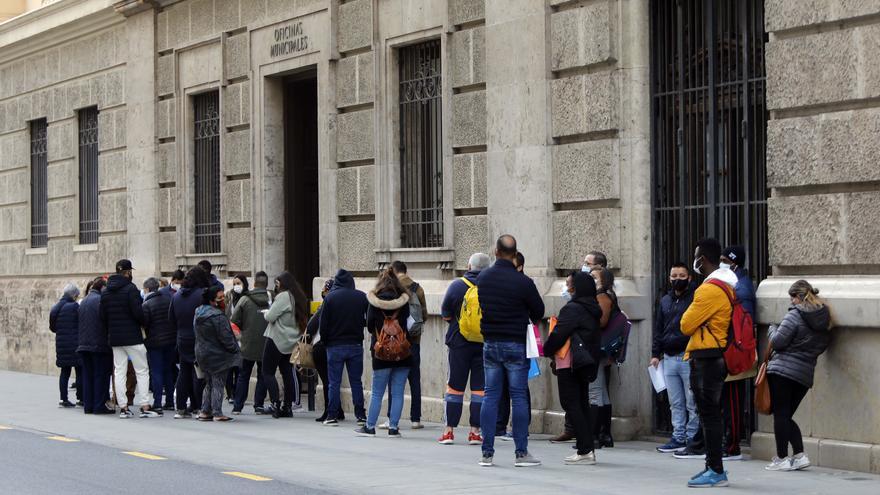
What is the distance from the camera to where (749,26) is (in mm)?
13430

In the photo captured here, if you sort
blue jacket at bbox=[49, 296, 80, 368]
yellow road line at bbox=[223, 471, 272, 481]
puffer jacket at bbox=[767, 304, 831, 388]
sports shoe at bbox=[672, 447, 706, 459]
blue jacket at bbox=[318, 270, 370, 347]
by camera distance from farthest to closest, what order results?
blue jacket at bbox=[49, 296, 80, 368] < blue jacket at bbox=[318, 270, 370, 347] < sports shoe at bbox=[672, 447, 706, 459] < yellow road line at bbox=[223, 471, 272, 481] < puffer jacket at bbox=[767, 304, 831, 388]

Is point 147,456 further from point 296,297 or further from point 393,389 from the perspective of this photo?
point 296,297

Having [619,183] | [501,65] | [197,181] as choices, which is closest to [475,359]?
[619,183]

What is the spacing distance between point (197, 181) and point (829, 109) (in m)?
11.9

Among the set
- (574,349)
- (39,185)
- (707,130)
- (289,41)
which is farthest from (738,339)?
(39,185)

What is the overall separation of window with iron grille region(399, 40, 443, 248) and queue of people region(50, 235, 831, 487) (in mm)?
1496

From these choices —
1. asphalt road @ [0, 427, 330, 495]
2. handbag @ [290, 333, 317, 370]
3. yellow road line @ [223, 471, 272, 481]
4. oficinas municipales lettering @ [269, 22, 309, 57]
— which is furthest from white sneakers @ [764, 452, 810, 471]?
oficinas municipales lettering @ [269, 22, 309, 57]

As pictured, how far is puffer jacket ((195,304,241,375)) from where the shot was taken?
16.9 meters

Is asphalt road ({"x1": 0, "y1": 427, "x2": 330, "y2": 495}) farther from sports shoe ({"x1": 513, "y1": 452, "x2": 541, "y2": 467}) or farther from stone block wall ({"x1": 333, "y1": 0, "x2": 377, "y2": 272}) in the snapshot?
stone block wall ({"x1": 333, "y1": 0, "x2": 377, "y2": 272})

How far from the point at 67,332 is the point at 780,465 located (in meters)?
10.3

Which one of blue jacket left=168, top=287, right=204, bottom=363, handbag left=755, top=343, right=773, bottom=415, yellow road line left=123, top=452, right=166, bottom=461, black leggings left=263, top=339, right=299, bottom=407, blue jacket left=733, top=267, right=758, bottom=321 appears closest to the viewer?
handbag left=755, top=343, right=773, bottom=415

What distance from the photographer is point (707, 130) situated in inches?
545

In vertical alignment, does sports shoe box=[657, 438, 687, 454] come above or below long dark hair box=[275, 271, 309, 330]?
below

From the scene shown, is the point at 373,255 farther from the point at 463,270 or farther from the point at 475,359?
the point at 475,359
